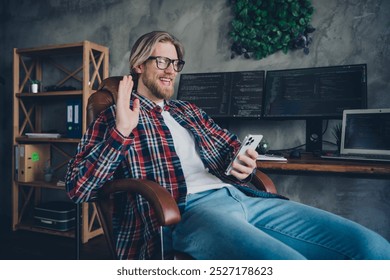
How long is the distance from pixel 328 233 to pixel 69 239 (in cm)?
230

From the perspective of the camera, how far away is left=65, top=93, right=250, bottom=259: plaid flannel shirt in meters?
1.29

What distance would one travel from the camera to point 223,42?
108 inches

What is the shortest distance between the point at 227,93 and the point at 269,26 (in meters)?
0.56

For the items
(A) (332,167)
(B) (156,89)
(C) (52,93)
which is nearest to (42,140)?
(C) (52,93)

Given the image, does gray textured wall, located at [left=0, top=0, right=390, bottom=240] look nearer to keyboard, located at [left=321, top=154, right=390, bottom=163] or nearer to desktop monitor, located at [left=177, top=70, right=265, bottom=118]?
desktop monitor, located at [left=177, top=70, right=265, bottom=118]

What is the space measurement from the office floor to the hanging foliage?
183 centimetres

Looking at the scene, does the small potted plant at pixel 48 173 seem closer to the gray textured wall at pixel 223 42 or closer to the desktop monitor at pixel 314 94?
the gray textured wall at pixel 223 42

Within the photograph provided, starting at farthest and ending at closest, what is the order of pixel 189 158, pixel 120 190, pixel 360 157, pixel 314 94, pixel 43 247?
pixel 43 247, pixel 314 94, pixel 360 157, pixel 189 158, pixel 120 190

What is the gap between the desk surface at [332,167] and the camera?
160 cm

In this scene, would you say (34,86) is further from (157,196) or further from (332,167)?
(332,167)

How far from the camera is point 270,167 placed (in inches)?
72.5

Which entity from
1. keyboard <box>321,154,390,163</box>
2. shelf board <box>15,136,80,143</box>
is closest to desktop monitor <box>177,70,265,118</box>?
keyboard <box>321,154,390,163</box>

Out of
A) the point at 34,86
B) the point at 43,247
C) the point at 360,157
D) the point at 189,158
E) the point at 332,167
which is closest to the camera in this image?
the point at 189,158

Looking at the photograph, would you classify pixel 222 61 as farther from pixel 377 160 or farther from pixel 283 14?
pixel 377 160
